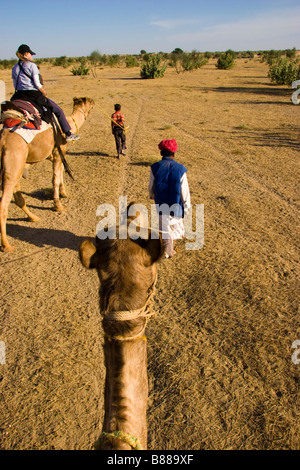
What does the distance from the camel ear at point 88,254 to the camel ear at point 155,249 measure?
0.33m

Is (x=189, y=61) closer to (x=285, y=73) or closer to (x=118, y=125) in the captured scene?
(x=285, y=73)

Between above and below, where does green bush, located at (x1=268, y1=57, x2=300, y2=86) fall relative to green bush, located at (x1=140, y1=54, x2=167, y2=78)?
below

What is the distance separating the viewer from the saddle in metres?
5.57

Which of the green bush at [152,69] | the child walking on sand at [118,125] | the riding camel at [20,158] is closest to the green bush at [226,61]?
the green bush at [152,69]

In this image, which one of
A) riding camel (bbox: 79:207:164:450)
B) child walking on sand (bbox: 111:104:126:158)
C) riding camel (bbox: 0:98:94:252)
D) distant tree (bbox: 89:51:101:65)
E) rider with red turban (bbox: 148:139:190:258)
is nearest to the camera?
riding camel (bbox: 79:207:164:450)

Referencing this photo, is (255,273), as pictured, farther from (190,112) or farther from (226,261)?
(190,112)

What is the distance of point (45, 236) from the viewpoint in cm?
620

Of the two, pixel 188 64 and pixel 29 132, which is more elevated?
pixel 188 64

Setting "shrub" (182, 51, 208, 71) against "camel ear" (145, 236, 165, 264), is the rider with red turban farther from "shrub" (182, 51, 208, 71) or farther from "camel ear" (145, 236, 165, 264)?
"shrub" (182, 51, 208, 71)

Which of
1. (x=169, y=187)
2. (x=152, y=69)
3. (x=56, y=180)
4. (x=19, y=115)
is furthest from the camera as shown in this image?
(x=152, y=69)

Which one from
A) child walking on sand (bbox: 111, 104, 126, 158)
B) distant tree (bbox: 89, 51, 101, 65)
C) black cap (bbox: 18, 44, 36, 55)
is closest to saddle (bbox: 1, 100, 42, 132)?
black cap (bbox: 18, 44, 36, 55)

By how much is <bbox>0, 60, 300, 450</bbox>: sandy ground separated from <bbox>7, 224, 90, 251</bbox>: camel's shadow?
2 cm

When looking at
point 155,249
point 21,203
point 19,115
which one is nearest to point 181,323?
point 155,249

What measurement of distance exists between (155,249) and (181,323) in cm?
Answer: 263
